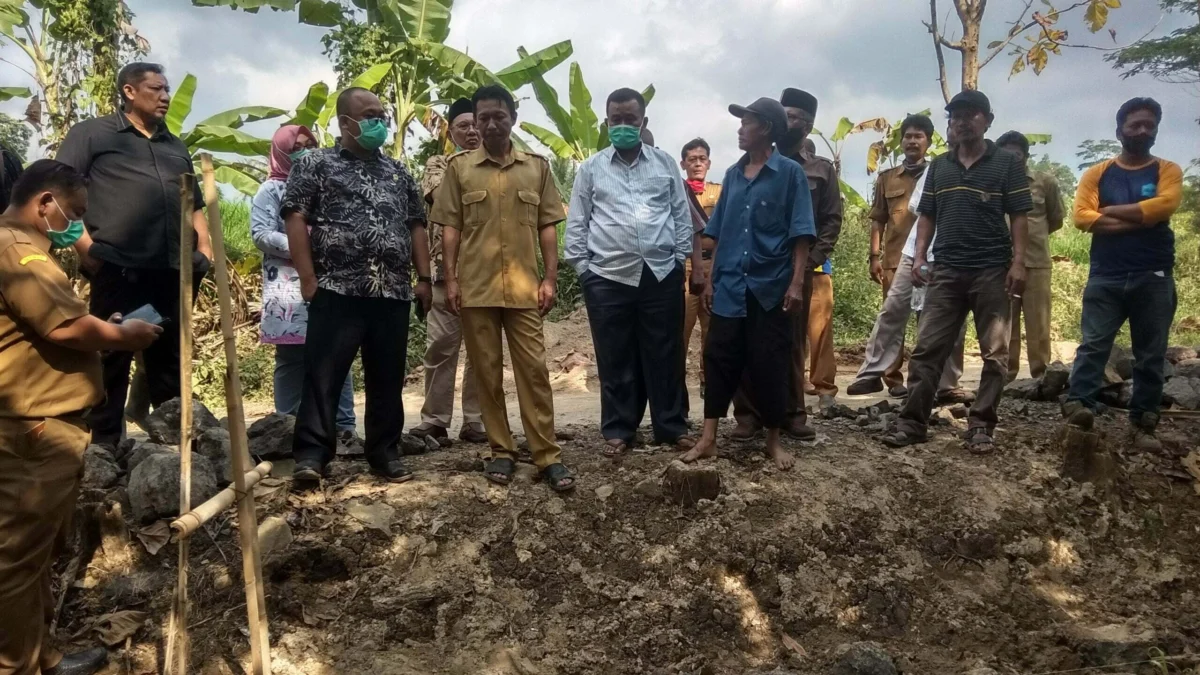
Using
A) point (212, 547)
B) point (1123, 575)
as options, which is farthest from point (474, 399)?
point (1123, 575)

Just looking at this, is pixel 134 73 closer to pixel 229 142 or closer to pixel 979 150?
pixel 979 150

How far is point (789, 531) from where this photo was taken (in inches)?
157

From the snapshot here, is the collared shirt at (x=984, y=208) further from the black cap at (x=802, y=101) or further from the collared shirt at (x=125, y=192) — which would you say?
the collared shirt at (x=125, y=192)

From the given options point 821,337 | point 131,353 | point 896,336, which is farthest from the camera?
point 896,336

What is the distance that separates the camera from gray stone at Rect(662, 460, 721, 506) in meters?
4.08

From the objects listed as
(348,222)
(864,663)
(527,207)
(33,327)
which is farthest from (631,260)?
(33,327)

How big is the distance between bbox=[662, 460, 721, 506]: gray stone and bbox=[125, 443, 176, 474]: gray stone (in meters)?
2.37

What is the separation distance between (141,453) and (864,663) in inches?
133

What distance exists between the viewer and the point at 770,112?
4340 millimetres

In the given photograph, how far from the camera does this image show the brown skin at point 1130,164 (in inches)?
182

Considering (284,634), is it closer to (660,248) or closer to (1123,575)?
(660,248)

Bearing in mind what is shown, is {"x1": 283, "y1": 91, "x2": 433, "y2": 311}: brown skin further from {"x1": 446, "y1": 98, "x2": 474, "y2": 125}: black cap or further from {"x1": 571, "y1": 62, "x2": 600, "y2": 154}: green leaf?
{"x1": 571, "y1": 62, "x2": 600, "y2": 154}: green leaf

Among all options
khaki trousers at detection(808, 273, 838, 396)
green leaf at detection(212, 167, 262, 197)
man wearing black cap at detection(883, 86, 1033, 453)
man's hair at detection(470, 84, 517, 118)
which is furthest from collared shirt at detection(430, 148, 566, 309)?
green leaf at detection(212, 167, 262, 197)

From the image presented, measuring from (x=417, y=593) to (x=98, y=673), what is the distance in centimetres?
120
